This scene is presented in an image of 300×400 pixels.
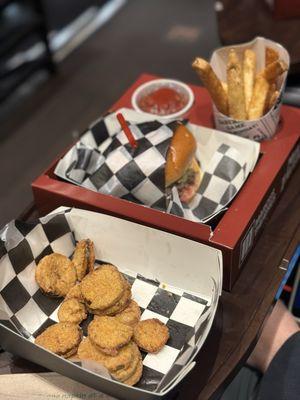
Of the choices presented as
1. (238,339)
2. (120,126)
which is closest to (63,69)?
(120,126)

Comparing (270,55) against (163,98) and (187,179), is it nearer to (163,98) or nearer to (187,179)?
(163,98)

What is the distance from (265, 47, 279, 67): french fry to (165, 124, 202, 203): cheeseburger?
0.37 metres

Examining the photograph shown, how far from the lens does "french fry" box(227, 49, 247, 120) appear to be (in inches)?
62.0

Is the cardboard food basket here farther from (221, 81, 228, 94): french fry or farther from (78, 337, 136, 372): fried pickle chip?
(221, 81, 228, 94): french fry

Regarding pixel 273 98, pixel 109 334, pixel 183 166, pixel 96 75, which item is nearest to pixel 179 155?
pixel 183 166

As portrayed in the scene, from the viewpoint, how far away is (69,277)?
1.33m

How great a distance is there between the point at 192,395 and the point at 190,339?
0.41ft

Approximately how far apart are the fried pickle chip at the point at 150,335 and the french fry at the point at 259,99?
738mm

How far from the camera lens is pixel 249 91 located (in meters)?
1.65

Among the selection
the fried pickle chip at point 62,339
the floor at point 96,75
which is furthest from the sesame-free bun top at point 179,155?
the floor at point 96,75

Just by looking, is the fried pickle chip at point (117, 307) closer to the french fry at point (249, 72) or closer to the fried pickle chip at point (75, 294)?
the fried pickle chip at point (75, 294)

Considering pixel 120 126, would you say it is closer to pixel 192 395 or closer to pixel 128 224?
pixel 128 224

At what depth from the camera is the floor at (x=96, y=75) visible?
2.99 m

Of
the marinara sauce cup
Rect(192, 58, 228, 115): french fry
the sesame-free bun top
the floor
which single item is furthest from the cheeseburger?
the floor
